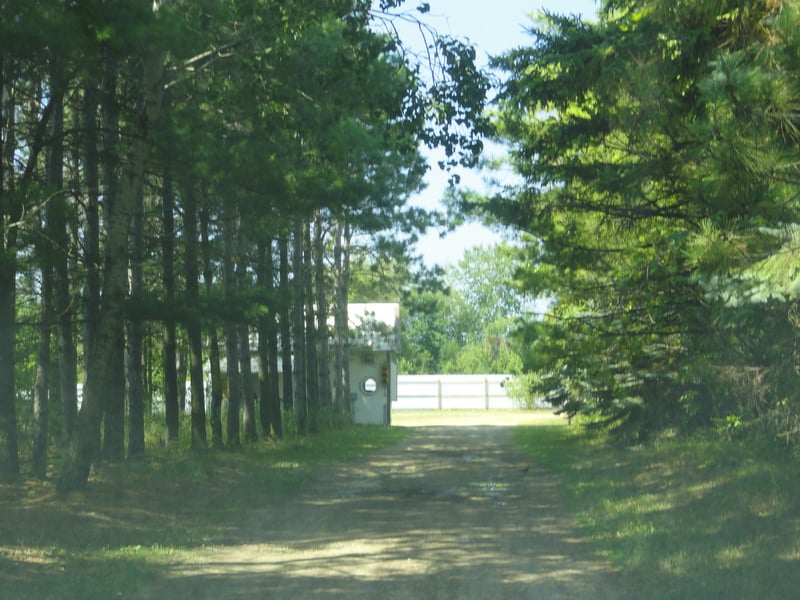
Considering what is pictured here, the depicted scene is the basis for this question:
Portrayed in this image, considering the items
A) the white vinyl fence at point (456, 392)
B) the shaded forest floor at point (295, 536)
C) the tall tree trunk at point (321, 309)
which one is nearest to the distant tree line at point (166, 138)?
the shaded forest floor at point (295, 536)

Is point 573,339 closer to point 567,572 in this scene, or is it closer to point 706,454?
point 706,454

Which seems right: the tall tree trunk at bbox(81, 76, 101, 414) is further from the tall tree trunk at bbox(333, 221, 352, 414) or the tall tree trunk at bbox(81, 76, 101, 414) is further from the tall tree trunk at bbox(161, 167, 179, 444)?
the tall tree trunk at bbox(333, 221, 352, 414)

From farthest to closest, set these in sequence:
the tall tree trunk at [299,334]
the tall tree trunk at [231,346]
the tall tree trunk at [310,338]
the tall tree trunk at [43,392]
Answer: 1. the tall tree trunk at [310,338]
2. the tall tree trunk at [299,334]
3. the tall tree trunk at [231,346]
4. the tall tree trunk at [43,392]

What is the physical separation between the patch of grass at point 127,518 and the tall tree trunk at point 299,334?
8.06m

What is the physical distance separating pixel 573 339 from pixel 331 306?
64.2 ft

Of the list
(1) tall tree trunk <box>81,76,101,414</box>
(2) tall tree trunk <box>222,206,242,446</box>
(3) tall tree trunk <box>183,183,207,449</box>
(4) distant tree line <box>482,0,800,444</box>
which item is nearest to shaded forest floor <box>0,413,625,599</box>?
(3) tall tree trunk <box>183,183,207,449</box>

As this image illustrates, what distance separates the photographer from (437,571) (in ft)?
28.2

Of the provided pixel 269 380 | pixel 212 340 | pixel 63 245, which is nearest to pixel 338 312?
pixel 269 380

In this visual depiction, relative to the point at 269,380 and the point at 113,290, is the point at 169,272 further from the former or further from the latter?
the point at 269,380

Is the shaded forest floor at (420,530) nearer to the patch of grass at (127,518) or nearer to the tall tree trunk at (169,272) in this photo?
the patch of grass at (127,518)

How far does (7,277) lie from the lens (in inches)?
510

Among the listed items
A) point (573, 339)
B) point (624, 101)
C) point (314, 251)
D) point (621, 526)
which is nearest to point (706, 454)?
point (573, 339)

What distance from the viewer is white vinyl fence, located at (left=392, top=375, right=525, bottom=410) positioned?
5650 centimetres

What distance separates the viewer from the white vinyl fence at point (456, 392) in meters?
56.5
